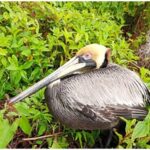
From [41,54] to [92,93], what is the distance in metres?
0.67

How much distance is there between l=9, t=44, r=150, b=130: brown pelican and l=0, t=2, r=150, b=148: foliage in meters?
0.12

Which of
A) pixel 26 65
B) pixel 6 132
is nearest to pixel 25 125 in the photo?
pixel 6 132

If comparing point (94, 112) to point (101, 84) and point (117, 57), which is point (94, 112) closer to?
point (101, 84)

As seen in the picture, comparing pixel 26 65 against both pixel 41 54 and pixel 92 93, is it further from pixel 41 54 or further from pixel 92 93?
pixel 92 93

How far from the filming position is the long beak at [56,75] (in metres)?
3.04

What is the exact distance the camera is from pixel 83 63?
126 inches

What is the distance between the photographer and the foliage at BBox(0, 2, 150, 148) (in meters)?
2.93

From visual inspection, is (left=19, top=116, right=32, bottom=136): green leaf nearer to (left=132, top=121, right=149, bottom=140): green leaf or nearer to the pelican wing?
the pelican wing

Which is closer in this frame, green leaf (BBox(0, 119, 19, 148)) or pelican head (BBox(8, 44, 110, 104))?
green leaf (BBox(0, 119, 19, 148))

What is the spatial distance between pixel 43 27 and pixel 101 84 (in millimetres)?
1063

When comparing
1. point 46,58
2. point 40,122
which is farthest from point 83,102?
point 46,58

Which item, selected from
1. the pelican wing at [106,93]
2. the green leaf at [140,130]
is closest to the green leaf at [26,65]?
the pelican wing at [106,93]

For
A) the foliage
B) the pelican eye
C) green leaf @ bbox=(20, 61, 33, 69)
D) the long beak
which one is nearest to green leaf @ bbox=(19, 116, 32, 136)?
the foliage

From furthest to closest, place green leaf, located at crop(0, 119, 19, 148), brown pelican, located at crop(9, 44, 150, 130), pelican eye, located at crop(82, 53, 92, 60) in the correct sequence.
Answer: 1. pelican eye, located at crop(82, 53, 92, 60)
2. brown pelican, located at crop(9, 44, 150, 130)
3. green leaf, located at crop(0, 119, 19, 148)
